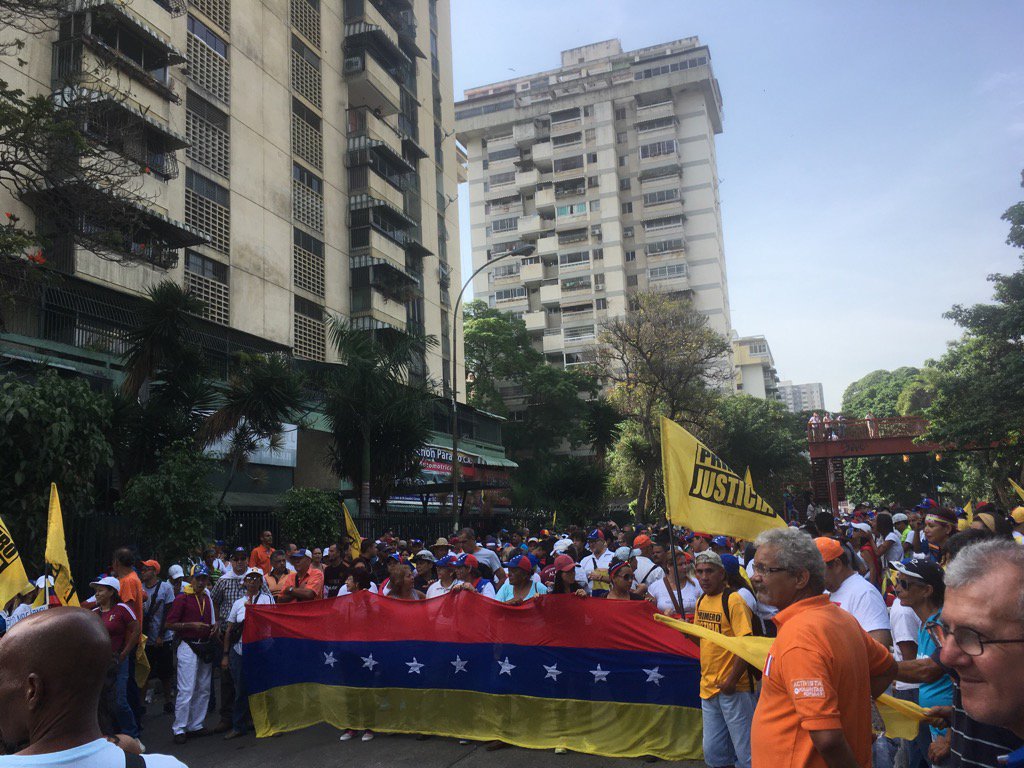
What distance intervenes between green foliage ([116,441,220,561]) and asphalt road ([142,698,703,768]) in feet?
18.9

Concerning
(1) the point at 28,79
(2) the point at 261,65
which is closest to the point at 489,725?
(1) the point at 28,79

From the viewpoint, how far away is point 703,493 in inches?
250

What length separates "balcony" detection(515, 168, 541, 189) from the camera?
77938 millimetres

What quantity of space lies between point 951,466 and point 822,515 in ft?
196

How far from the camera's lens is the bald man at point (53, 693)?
2.05 m

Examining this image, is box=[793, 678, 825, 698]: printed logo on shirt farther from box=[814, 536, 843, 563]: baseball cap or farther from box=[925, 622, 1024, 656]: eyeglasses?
box=[814, 536, 843, 563]: baseball cap

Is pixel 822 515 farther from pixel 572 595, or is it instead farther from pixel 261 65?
pixel 261 65

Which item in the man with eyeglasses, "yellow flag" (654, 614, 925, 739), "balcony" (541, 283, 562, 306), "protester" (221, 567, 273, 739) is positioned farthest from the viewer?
"balcony" (541, 283, 562, 306)

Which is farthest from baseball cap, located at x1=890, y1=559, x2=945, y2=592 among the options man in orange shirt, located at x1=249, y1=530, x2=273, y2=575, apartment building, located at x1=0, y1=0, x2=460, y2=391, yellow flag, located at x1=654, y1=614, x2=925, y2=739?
apartment building, located at x1=0, y1=0, x2=460, y2=391

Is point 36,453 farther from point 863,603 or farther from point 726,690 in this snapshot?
point 863,603

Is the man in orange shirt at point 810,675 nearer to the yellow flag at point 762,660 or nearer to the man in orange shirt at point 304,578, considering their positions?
the yellow flag at point 762,660

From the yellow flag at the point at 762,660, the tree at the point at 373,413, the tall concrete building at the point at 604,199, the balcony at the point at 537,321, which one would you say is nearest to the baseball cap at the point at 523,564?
the yellow flag at the point at 762,660

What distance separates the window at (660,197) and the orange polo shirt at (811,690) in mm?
75715

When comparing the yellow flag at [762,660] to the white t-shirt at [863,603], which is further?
the white t-shirt at [863,603]
